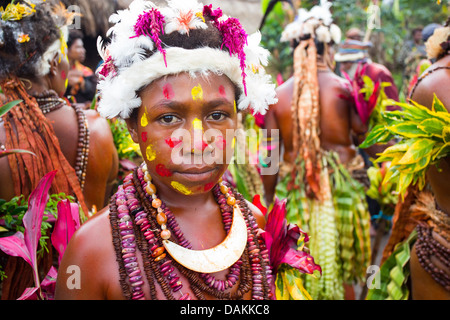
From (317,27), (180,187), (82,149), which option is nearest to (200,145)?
(180,187)

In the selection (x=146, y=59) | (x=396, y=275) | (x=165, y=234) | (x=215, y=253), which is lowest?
(x=396, y=275)

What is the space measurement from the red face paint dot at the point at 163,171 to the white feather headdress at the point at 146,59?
25 centimetres

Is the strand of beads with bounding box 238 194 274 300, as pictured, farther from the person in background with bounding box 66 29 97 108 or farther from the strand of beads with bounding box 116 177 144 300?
the person in background with bounding box 66 29 97 108

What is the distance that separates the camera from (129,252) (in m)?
1.56

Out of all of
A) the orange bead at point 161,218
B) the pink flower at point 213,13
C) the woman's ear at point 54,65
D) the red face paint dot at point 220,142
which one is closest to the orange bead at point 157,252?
the orange bead at point 161,218

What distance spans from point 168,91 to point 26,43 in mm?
1393

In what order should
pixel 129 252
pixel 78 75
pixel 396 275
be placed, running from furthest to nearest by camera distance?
1. pixel 78 75
2. pixel 396 275
3. pixel 129 252

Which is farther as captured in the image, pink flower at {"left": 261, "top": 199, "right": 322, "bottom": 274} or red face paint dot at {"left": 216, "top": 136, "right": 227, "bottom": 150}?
pink flower at {"left": 261, "top": 199, "right": 322, "bottom": 274}

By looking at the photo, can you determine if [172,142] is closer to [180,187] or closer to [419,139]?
[180,187]

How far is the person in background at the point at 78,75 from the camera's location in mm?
5219

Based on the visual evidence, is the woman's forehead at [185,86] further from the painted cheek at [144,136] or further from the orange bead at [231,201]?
the orange bead at [231,201]

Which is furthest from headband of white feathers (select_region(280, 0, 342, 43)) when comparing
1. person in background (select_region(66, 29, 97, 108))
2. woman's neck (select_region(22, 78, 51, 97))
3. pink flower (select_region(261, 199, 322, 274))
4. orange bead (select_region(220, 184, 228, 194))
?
orange bead (select_region(220, 184, 228, 194))

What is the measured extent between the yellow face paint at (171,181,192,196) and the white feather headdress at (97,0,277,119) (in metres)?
0.32

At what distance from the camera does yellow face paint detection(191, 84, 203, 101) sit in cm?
159
